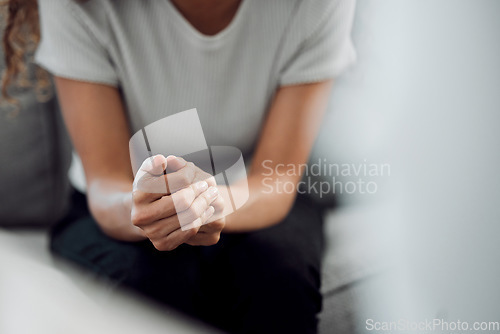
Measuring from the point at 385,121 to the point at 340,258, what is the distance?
6.3 inches

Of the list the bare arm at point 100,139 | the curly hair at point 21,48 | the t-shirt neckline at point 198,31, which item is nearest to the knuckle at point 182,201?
the bare arm at point 100,139

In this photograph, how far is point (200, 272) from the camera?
1.61 ft

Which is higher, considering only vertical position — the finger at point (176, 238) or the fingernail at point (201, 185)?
the fingernail at point (201, 185)

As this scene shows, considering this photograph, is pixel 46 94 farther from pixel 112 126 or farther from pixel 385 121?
pixel 385 121

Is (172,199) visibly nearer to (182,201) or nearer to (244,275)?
(182,201)

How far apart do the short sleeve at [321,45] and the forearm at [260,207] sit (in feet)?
0.39

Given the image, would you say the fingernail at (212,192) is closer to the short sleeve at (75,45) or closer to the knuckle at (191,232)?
the knuckle at (191,232)

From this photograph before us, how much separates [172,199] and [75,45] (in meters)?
0.28

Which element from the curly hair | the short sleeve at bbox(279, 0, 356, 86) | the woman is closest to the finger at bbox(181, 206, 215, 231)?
the woman

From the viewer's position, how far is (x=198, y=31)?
0.49 metres

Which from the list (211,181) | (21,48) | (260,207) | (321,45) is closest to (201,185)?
(211,181)

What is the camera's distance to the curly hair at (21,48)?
1.87 feet

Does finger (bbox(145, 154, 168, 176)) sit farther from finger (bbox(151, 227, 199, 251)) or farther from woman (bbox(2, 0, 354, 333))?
woman (bbox(2, 0, 354, 333))

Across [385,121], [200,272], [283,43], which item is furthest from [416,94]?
[200,272]
